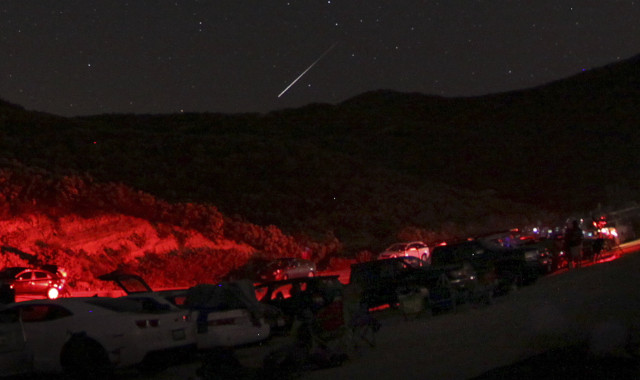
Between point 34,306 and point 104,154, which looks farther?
point 104,154

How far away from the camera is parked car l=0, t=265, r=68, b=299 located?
26.1 m

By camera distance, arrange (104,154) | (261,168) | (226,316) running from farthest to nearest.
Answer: (261,168) → (104,154) → (226,316)

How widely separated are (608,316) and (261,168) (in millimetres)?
40101

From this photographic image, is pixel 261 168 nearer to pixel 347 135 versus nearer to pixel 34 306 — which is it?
pixel 347 135

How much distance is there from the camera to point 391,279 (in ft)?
62.2

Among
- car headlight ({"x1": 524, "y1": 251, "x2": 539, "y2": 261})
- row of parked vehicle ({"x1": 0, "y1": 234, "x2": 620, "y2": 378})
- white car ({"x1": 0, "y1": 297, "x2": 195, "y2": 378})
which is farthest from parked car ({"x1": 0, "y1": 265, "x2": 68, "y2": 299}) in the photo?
car headlight ({"x1": 524, "y1": 251, "x2": 539, "y2": 261})

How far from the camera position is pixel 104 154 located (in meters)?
46.0

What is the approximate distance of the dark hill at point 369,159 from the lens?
144 ft

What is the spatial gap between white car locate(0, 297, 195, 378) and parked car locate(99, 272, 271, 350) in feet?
3.23

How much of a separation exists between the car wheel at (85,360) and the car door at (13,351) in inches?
28.5

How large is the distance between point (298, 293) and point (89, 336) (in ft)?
22.7

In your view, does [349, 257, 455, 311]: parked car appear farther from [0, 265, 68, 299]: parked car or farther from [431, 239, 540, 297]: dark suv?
[0, 265, 68, 299]: parked car

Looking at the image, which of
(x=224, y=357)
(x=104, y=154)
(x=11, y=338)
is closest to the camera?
(x=224, y=357)

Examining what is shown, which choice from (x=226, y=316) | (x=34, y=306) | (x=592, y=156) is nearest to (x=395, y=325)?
(x=226, y=316)
